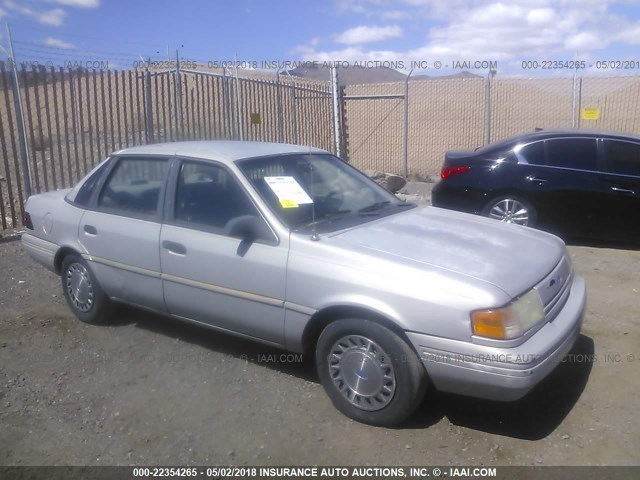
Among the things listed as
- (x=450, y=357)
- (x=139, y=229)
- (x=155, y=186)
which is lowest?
(x=450, y=357)

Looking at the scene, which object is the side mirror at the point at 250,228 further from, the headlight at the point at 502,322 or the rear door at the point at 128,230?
the headlight at the point at 502,322

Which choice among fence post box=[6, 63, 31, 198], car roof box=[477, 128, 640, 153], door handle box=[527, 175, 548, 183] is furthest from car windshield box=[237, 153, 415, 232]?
fence post box=[6, 63, 31, 198]

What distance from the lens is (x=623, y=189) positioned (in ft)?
23.5

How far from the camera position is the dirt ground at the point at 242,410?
11.1 feet

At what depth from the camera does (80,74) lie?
8930 mm

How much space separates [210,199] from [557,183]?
4817mm

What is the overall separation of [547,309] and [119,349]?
3.15 metres

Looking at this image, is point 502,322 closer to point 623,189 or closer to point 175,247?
point 175,247

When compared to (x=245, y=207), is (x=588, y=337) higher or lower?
lower

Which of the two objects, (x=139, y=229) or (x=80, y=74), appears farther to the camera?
(x=80, y=74)

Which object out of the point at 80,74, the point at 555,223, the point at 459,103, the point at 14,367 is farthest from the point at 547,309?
the point at 459,103

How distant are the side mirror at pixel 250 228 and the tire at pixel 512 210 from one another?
4533 mm

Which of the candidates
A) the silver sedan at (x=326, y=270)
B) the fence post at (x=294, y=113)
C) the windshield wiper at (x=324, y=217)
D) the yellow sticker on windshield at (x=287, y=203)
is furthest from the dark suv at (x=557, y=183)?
the fence post at (x=294, y=113)

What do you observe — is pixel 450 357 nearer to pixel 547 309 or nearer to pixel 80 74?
pixel 547 309
